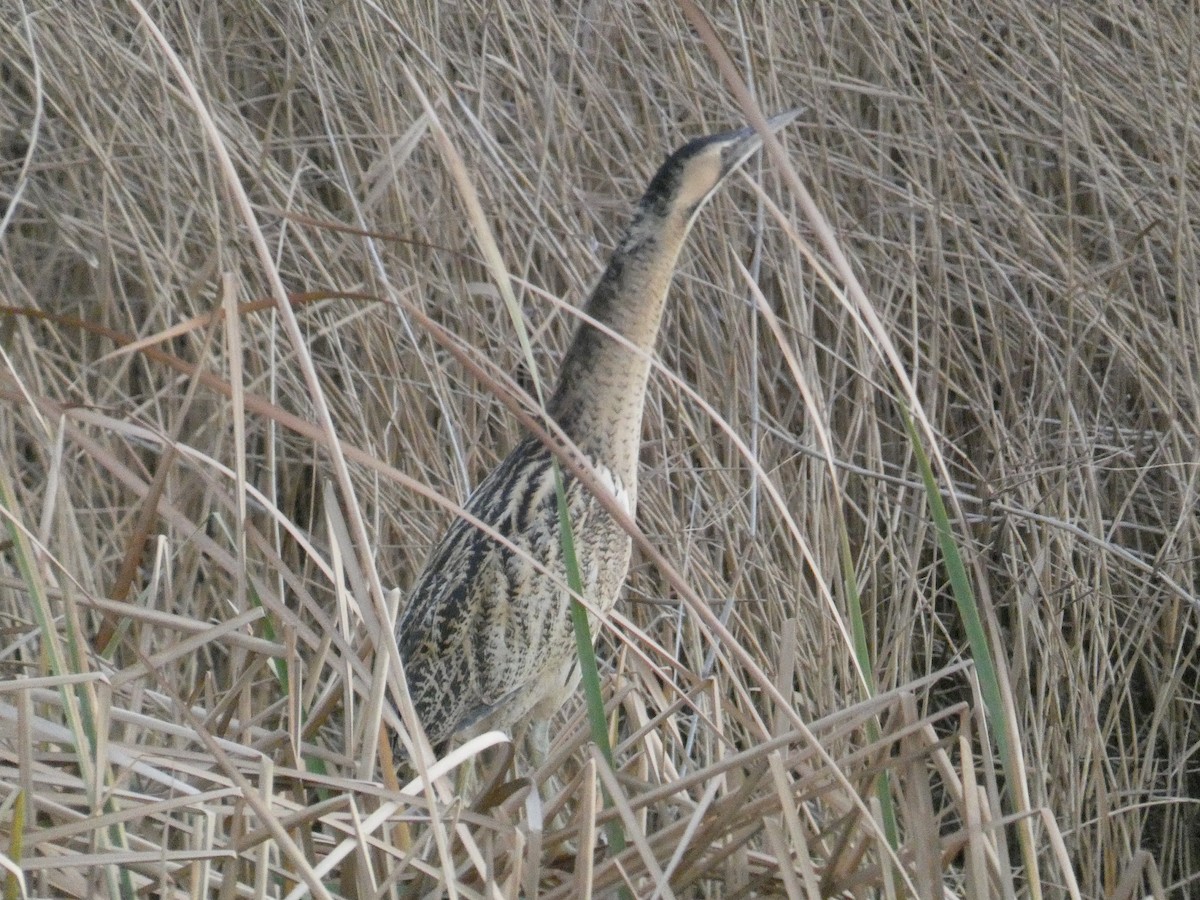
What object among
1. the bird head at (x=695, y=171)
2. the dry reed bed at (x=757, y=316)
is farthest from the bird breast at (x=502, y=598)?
the bird head at (x=695, y=171)

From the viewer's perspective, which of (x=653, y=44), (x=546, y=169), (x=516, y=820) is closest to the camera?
(x=516, y=820)

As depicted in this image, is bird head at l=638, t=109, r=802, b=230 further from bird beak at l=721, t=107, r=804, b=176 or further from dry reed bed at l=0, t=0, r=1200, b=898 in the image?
dry reed bed at l=0, t=0, r=1200, b=898

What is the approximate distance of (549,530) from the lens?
1.91m

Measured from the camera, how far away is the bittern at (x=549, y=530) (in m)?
1.90

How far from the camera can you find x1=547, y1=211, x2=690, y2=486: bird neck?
6.25 feet

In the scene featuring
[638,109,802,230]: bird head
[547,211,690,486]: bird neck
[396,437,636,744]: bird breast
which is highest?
[638,109,802,230]: bird head

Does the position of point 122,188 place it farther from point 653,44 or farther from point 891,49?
Result: point 891,49

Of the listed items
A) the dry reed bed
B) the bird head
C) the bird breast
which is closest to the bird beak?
the bird head

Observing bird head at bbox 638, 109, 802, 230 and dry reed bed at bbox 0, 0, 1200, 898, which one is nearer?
bird head at bbox 638, 109, 802, 230

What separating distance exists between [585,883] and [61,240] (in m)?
1.89

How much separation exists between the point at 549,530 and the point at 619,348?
229 millimetres

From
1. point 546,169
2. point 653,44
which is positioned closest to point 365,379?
point 546,169

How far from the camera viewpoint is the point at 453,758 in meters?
1.16

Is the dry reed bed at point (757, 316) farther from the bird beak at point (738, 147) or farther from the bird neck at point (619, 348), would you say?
the bird beak at point (738, 147)
